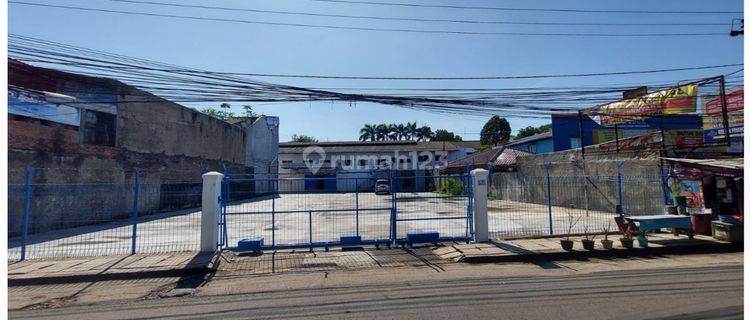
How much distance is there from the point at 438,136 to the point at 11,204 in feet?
225

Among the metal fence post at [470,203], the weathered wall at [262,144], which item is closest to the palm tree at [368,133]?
the weathered wall at [262,144]

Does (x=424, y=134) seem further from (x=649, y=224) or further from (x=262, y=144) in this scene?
(x=649, y=224)

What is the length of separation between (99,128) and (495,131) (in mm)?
60331

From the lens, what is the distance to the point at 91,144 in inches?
725

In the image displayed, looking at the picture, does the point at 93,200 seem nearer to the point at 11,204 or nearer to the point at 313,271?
the point at 11,204

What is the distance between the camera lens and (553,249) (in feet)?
32.7

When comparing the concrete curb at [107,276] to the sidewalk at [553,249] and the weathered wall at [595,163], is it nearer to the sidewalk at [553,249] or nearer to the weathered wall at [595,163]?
the sidewalk at [553,249]

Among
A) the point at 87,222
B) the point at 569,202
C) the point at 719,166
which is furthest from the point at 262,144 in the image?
the point at 719,166

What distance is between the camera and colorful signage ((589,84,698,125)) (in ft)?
56.2

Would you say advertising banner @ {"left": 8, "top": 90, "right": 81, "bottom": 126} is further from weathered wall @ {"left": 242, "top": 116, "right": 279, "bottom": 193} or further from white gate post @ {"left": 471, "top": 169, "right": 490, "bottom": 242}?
weathered wall @ {"left": 242, "top": 116, "right": 279, "bottom": 193}

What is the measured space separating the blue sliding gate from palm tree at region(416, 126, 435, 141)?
60.1m

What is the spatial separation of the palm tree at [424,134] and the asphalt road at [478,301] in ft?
238

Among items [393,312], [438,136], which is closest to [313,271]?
[393,312]

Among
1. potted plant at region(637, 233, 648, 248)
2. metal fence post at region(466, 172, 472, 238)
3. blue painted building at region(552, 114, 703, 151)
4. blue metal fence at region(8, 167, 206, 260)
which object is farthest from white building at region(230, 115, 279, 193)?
potted plant at region(637, 233, 648, 248)
